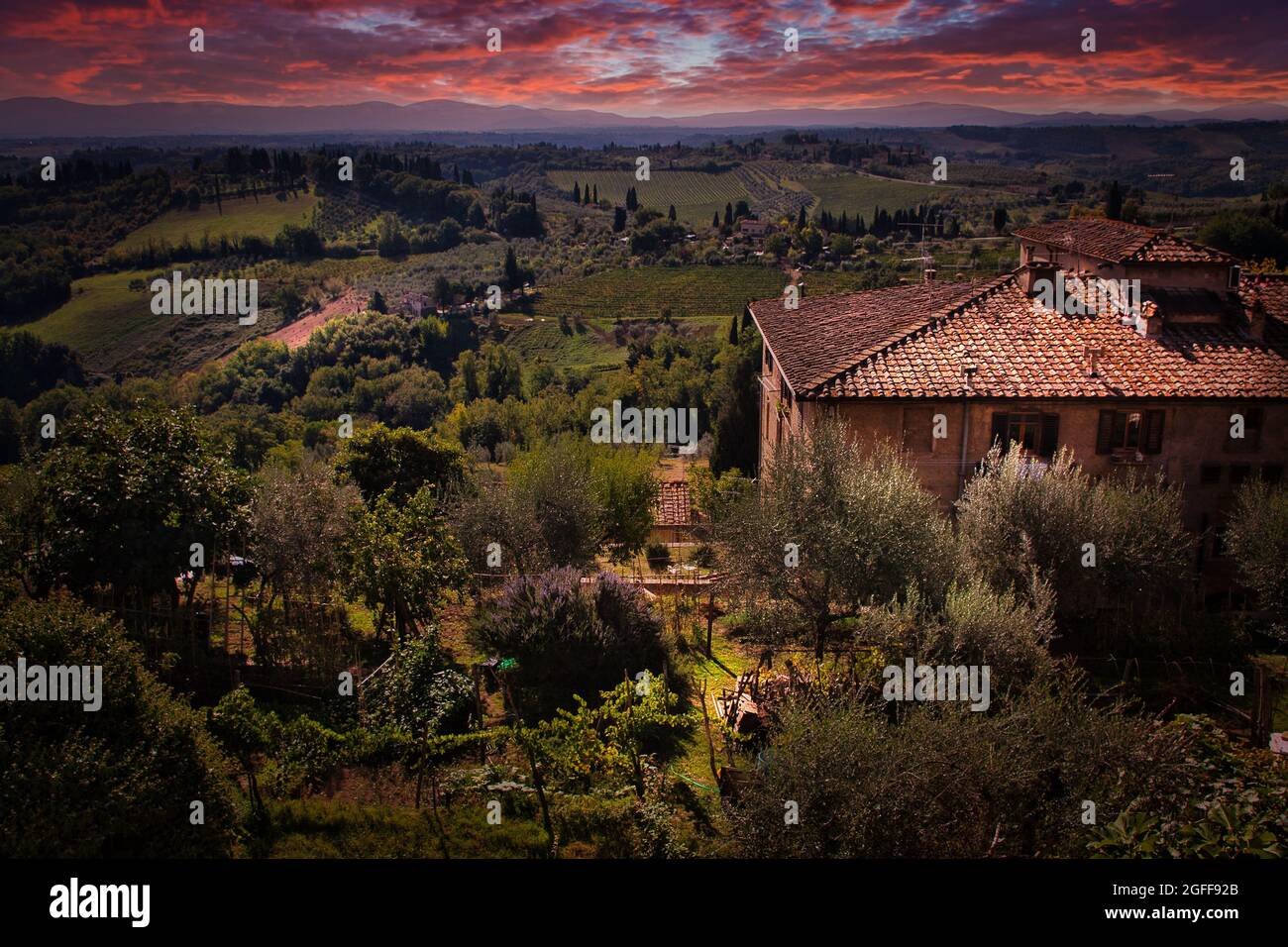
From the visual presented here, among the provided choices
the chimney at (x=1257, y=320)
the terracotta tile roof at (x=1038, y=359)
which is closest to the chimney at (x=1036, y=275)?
the terracotta tile roof at (x=1038, y=359)

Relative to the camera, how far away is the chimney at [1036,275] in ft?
69.7

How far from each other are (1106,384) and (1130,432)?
3.75 feet

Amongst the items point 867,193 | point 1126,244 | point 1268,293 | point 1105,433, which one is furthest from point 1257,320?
point 867,193

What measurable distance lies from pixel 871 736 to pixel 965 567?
602cm

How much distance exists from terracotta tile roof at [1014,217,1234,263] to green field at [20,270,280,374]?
278 feet

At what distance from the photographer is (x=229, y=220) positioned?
12438cm

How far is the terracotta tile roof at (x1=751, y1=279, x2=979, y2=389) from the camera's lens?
20.0m

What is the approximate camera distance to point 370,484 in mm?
23875

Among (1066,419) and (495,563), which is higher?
(1066,419)

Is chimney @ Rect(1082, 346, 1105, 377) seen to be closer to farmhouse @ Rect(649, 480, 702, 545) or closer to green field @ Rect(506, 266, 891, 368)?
farmhouse @ Rect(649, 480, 702, 545)
